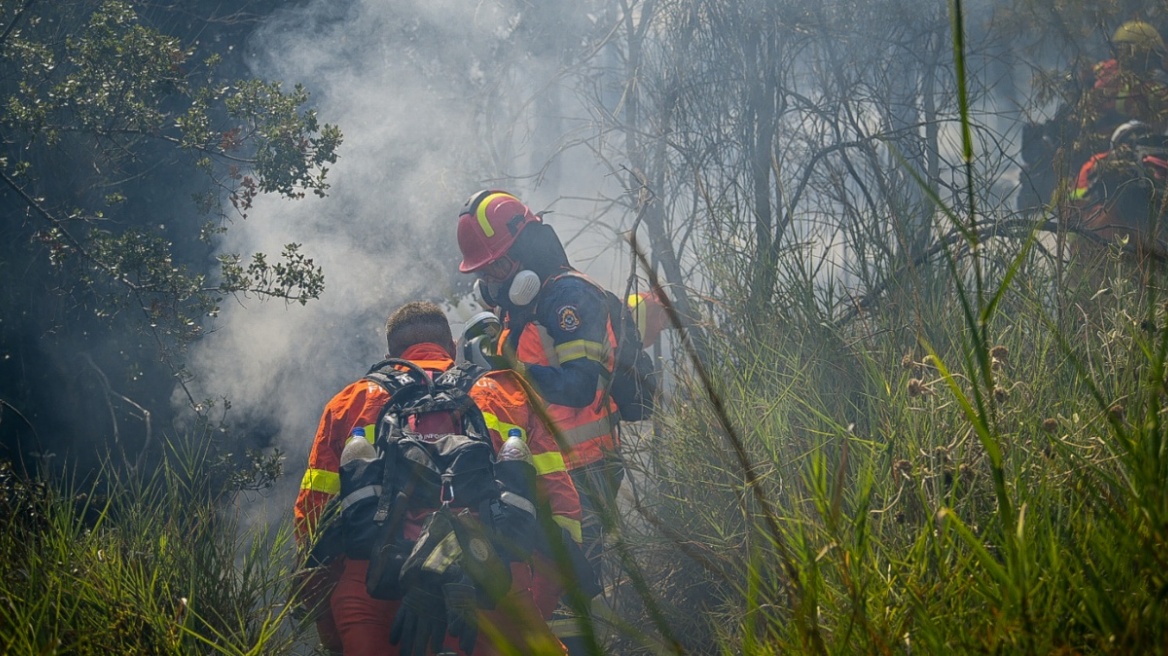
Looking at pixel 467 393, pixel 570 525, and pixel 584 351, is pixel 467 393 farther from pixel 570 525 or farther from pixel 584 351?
pixel 584 351

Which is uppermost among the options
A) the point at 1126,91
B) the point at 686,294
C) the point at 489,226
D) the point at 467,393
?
the point at 489,226

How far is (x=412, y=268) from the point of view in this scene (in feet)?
32.8

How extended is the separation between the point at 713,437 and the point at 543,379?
4.26 ft

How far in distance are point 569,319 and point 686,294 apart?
775mm

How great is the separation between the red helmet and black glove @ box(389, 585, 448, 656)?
2.34 meters

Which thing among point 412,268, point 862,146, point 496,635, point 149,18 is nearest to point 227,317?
point 412,268

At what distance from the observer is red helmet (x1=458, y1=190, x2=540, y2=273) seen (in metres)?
4.99

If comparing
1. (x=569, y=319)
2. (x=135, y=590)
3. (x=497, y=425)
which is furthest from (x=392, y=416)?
(x=569, y=319)

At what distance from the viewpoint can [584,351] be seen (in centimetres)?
453

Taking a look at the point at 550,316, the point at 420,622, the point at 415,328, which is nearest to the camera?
the point at 420,622

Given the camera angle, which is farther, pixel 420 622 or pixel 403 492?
pixel 403 492

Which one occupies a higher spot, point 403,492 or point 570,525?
point 403,492

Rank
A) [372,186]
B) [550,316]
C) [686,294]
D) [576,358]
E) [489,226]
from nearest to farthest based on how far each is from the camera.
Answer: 1. [686,294]
2. [576,358]
3. [550,316]
4. [489,226]
5. [372,186]

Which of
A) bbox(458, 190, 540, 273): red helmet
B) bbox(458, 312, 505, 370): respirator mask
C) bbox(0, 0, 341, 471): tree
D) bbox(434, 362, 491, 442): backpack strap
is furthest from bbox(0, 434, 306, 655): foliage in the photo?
bbox(458, 190, 540, 273): red helmet
